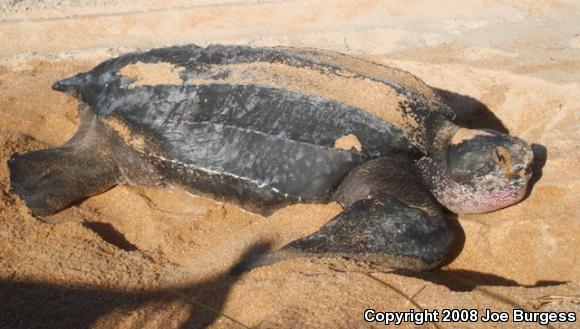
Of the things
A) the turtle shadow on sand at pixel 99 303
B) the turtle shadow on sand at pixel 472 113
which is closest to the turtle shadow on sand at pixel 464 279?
the turtle shadow on sand at pixel 99 303

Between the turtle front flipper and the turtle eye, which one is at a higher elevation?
the turtle eye

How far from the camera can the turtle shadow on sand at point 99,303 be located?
5.60 ft

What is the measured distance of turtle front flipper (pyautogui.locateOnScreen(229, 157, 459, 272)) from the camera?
1.95m

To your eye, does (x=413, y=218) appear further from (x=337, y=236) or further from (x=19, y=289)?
(x=19, y=289)

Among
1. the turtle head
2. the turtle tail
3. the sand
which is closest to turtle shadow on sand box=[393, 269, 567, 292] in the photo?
the sand

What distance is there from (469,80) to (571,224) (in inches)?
61.1

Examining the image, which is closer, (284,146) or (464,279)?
(464,279)

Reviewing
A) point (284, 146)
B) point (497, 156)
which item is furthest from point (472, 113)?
point (284, 146)

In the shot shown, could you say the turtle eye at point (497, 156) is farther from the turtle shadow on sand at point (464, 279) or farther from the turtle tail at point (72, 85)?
the turtle tail at point (72, 85)

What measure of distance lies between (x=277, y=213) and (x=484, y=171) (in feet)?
3.11

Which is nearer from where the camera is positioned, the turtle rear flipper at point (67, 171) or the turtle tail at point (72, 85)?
the turtle rear flipper at point (67, 171)

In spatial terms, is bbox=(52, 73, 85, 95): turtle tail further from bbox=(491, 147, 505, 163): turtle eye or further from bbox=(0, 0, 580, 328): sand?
bbox=(491, 147, 505, 163): turtle eye

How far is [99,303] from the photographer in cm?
182

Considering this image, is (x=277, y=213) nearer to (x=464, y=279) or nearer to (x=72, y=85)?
(x=464, y=279)
